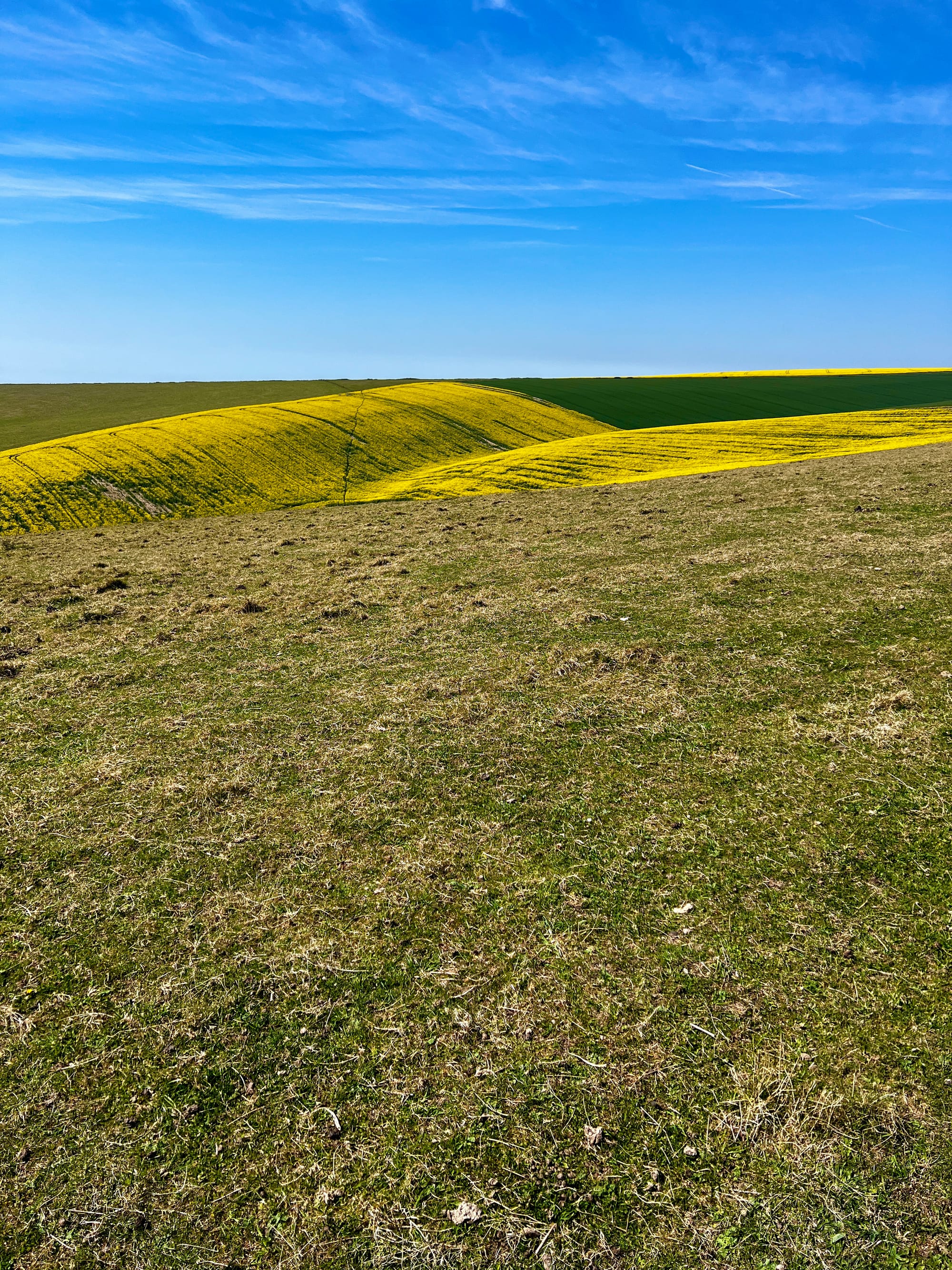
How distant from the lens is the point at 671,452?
42.3 metres

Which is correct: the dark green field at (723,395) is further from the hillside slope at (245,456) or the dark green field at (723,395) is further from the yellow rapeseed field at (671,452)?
the yellow rapeseed field at (671,452)

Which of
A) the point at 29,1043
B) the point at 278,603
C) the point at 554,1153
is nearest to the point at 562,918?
the point at 554,1153

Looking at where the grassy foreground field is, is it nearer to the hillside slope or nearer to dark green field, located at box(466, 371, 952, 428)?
the hillside slope

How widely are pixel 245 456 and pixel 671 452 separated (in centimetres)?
2731

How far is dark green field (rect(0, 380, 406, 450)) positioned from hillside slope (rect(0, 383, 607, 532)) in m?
10.4

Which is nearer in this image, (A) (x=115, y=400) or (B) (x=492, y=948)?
(B) (x=492, y=948)

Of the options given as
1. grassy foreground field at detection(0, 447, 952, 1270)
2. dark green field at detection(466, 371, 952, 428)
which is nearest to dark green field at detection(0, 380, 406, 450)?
dark green field at detection(466, 371, 952, 428)

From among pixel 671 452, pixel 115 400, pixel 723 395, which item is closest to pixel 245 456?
pixel 671 452

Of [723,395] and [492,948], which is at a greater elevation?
[723,395]

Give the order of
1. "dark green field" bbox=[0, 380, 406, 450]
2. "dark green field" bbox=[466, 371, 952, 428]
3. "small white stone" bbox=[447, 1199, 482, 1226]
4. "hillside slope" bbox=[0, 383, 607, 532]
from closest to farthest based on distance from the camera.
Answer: "small white stone" bbox=[447, 1199, 482, 1226] → "hillside slope" bbox=[0, 383, 607, 532] → "dark green field" bbox=[0, 380, 406, 450] → "dark green field" bbox=[466, 371, 952, 428]

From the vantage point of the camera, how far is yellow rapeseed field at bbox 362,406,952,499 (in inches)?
1431

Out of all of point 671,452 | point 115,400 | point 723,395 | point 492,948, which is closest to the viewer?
point 492,948

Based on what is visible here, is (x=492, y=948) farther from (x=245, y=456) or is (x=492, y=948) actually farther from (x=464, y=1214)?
(x=245, y=456)

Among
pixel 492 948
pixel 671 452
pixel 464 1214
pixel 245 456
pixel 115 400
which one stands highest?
pixel 115 400
